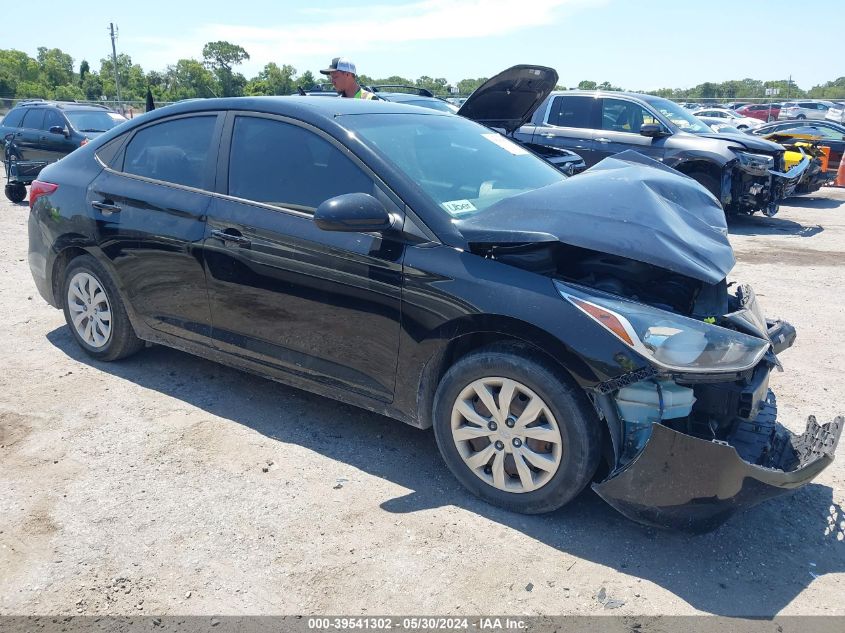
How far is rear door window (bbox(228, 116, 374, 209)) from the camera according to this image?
3611 mm

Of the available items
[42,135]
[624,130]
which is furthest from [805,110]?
[42,135]

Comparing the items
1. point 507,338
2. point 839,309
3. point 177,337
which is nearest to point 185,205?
point 177,337

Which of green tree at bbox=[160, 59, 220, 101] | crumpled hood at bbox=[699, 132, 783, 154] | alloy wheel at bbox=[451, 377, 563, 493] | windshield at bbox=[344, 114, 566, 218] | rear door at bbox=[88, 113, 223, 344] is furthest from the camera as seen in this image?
green tree at bbox=[160, 59, 220, 101]

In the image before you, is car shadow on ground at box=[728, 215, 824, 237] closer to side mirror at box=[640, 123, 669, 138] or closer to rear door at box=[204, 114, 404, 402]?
side mirror at box=[640, 123, 669, 138]

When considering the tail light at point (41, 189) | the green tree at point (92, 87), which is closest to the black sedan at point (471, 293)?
the tail light at point (41, 189)

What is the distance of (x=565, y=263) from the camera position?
322 centimetres

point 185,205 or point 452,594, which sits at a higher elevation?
point 185,205

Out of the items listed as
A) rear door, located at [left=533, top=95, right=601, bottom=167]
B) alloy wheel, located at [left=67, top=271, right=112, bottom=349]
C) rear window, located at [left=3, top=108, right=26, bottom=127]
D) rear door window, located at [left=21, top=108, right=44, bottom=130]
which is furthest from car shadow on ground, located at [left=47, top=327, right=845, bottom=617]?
rear window, located at [left=3, top=108, right=26, bottom=127]

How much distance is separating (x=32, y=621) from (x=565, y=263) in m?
2.53

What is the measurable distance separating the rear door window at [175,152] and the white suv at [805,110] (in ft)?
112

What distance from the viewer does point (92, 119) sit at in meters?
13.8

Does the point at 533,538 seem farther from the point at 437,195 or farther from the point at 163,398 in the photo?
the point at 163,398

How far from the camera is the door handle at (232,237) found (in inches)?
151

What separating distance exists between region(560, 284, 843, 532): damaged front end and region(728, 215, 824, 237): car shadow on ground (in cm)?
813
